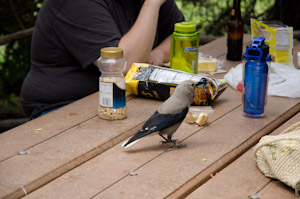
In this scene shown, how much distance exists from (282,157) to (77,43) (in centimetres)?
126

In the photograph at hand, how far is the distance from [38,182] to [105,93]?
1.80 ft

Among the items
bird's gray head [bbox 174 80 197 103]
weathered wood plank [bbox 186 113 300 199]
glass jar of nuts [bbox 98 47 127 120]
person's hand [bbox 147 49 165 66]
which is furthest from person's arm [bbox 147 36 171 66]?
weathered wood plank [bbox 186 113 300 199]

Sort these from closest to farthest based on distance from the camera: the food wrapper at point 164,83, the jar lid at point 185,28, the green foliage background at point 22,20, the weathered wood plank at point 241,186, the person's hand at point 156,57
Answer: the weathered wood plank at point 241,186, the food wrapper at point 164,83, the jar lid at point 185,28, the person's hand at point 156,57, the green foliage background at point 22,20

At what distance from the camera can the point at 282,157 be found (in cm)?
147

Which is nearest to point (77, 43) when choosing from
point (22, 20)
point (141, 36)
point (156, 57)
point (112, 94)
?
point (141, 36)

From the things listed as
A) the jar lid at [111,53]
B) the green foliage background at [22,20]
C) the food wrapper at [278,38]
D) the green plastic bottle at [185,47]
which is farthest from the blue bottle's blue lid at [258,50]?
the green foliage background at [22,20]

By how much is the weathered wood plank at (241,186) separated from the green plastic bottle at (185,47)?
2.60ft

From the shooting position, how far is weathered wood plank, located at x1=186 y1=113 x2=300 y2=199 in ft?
4.48

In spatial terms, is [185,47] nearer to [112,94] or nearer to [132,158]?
[112,94]

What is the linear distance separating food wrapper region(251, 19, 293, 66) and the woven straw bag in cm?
96

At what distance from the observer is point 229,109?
81.4 inches

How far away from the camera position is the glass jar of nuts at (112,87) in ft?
6.19

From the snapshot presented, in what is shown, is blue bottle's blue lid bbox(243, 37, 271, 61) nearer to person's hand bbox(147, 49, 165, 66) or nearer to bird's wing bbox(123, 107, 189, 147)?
bird's wing bbox(123, 107, 189, 147)

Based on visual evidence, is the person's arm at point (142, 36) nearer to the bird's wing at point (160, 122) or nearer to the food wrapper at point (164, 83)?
the food wrapper at point (164, 83)
